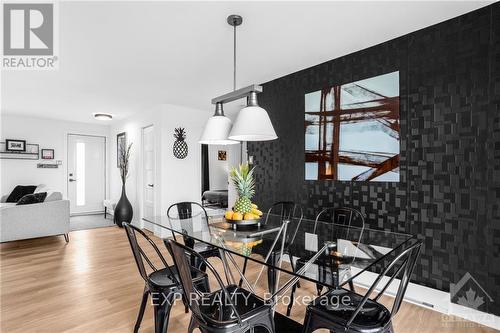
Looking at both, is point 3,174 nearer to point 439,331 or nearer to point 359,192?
point 359,192

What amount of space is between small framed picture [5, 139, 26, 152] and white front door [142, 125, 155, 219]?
3.06m

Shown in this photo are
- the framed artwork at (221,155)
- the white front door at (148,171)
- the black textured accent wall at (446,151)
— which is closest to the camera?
the black textured accent wall at (446,151)

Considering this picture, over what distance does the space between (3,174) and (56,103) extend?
260 centimetres

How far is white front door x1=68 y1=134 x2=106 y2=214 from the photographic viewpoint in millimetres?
6973

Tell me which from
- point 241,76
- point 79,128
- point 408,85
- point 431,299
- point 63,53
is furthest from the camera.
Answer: point 79,128

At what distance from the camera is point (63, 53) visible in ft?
9.43

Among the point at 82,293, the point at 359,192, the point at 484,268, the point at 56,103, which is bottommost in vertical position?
the point at 82,293

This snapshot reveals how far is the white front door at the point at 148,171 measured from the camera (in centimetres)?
539

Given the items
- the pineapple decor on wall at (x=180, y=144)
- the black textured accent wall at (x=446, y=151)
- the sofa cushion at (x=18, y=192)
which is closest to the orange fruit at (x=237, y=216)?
the black textured accent wall at (x=446, y=151)

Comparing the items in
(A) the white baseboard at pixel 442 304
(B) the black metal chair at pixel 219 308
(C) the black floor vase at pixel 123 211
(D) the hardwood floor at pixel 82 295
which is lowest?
(D) the hardwood floor at pixel 82 295

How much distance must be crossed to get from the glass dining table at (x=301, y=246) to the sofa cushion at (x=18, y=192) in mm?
5340

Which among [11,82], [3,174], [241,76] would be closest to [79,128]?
[3,174]

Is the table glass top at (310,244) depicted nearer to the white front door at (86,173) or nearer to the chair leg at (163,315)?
the chair leg at (163,315)

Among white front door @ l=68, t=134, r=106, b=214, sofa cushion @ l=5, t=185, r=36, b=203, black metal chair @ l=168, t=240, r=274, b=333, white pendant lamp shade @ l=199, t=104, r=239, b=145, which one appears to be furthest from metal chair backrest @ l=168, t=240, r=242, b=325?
white front door @ l=68, t=134, r=106, b=214
